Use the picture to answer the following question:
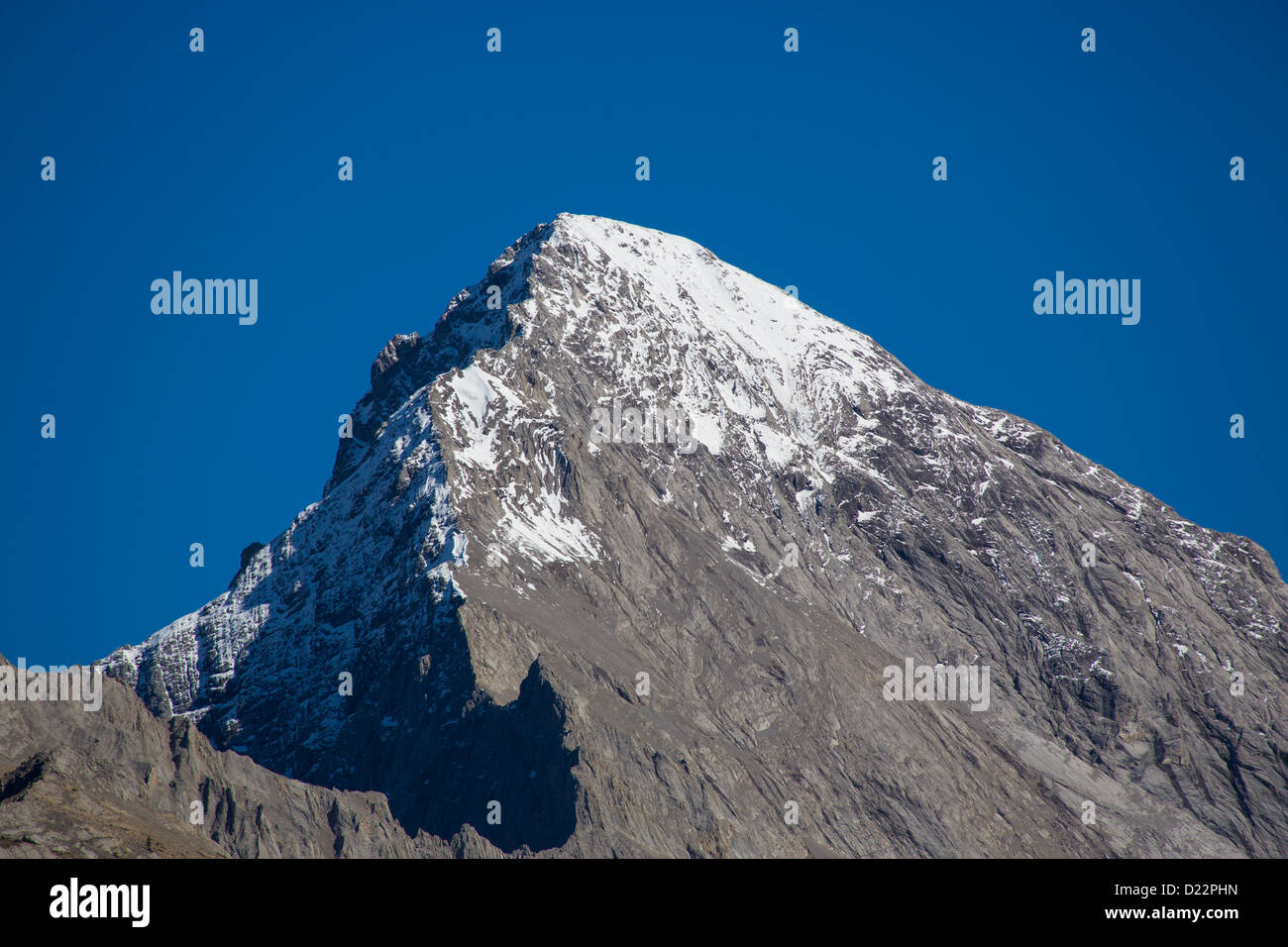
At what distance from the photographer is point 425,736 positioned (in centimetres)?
19200

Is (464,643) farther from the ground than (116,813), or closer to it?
farther from the ground

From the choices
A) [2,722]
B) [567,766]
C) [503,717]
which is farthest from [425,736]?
[2,722]
